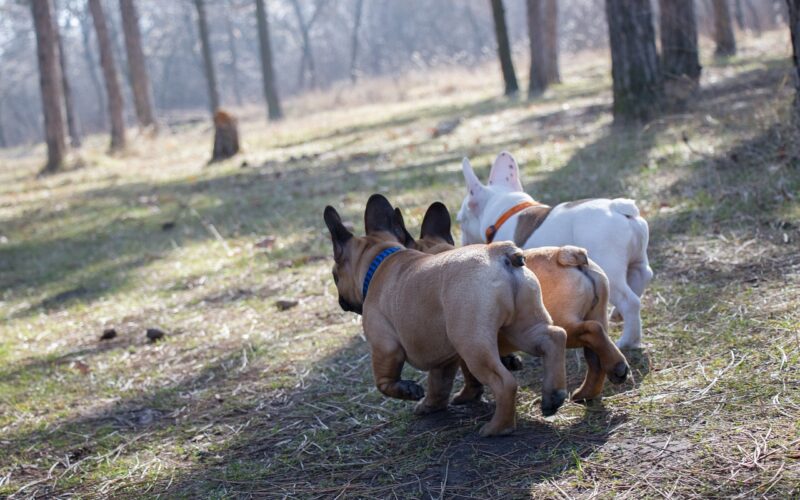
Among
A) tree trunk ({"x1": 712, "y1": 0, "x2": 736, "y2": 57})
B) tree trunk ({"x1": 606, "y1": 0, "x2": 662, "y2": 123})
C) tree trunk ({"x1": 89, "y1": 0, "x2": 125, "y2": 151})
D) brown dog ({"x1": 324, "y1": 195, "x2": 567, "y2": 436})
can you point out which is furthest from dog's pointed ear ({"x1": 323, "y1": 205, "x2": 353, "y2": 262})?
tree trunk ({"x1": 89, "y1": 0, "x2": 125, "y2": 151})

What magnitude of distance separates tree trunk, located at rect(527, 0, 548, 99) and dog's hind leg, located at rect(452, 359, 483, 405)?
18.7 m

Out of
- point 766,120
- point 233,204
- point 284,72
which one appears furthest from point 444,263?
point 284,72

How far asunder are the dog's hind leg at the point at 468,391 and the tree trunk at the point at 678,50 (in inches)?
344

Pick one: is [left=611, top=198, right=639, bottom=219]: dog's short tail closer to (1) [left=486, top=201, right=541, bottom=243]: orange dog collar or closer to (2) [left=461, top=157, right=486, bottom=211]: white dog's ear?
(1) [left=486, top=201, right=541, bottom=243]: orange dog collar

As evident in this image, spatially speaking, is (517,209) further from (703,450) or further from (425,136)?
(425,136)

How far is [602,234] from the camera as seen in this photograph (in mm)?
4387

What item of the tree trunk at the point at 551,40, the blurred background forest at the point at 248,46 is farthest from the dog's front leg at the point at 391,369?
the blurred background forest at the point at 248,46

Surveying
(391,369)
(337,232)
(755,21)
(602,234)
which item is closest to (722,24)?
(755,21)

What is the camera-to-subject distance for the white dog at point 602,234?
4387 mm

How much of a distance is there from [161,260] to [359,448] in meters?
5.94

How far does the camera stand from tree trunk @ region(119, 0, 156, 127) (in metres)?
27.3

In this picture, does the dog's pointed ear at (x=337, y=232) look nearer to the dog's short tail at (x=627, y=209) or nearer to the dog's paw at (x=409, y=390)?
the dog's paw at (x=409, y=390)

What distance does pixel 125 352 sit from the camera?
245 inches

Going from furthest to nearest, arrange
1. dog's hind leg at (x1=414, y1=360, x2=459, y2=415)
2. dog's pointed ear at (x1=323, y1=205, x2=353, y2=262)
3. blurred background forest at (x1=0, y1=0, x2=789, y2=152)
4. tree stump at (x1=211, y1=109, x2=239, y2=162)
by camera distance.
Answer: blurred background forest at (x1=0, y1=0, x2=789, y2=152) → tree stump at (x1=211, y1=109, x2=239, y2=162) → dog's pointed ear at (x1=323, y1=205, x2=353, y2=262) → dog's hind leg at (x1=414, y1=360, x2=459, y2=415)
